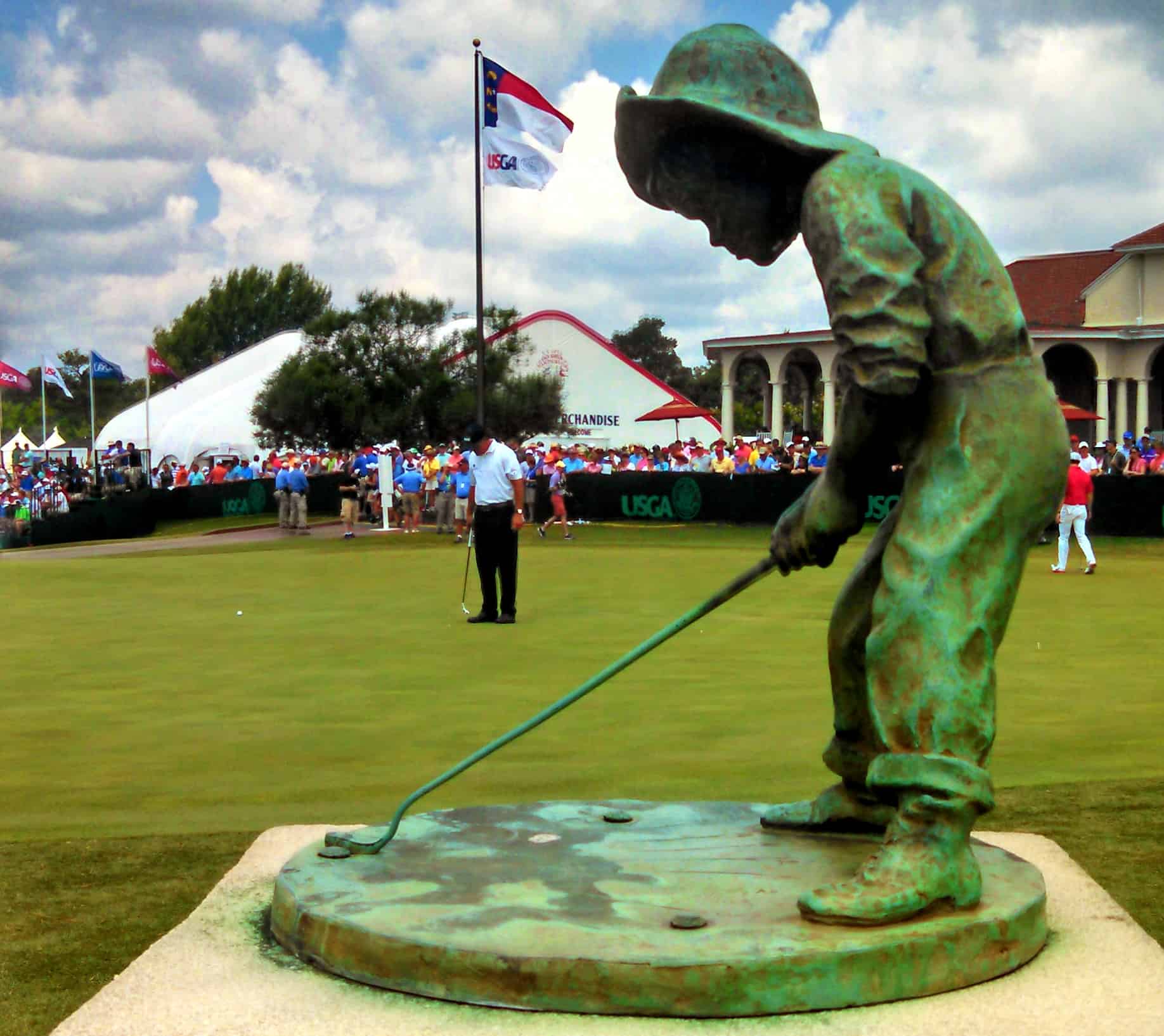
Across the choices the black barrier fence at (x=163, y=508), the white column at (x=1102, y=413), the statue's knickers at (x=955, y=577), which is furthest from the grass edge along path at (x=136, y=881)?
the white column at (x=1102, y=413)

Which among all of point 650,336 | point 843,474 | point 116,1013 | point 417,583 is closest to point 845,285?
point 843,474

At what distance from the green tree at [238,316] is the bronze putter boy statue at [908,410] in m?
109

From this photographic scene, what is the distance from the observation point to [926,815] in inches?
137

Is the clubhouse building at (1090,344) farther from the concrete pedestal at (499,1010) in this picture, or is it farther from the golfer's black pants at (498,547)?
the concrete pedestal at (499,1010)

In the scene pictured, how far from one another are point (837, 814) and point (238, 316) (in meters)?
114

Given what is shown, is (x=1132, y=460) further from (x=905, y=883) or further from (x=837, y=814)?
(x=905, y=883)

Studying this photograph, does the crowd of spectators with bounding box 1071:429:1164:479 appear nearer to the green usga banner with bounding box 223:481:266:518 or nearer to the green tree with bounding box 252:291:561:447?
the green usga banner with bounding box 223:481:266:518

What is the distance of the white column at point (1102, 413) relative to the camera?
4544 cm

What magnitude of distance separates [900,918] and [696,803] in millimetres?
1569

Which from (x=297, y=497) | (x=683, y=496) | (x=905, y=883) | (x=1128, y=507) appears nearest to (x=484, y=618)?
(x=905, y=883)

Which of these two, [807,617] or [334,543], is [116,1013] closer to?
[807,617]

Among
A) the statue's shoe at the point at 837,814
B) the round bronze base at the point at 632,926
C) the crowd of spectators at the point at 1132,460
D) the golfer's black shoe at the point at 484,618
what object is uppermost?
the crowd of spectators at the point at 1132,460

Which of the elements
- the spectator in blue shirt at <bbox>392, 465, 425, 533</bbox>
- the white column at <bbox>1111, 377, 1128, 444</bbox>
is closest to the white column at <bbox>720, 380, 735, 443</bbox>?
the white column at <bbox>1111, 377, 1128, 444</bbox>

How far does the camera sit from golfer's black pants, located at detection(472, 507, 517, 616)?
1385 cm
